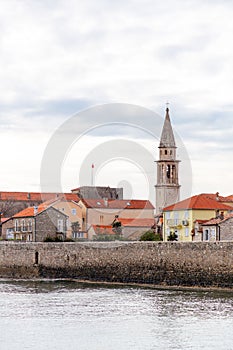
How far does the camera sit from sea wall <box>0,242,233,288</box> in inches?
1448

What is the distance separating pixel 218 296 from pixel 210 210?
29458mm

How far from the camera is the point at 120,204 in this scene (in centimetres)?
8519

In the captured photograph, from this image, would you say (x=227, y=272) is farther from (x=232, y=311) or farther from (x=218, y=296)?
(x=232, y=311)

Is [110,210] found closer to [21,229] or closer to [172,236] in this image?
[21,229]

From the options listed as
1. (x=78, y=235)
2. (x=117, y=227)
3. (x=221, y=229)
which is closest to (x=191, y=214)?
(x=221, y=229)

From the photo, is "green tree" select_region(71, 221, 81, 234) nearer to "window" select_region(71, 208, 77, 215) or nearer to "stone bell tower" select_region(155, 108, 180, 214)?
"window" select_region(71, 208, 77, 215)

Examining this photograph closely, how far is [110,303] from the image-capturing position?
31.9 m

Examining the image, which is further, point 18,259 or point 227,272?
point 18,259

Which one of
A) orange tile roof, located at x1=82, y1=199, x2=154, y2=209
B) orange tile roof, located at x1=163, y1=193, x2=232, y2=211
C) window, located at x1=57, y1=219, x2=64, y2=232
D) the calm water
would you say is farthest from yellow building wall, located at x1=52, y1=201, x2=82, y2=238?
the calm water

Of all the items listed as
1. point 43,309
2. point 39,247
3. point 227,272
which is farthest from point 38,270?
point 43,309

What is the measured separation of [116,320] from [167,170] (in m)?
56.2

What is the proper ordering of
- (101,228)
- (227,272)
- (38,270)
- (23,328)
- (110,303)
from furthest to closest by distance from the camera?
(101,228) → (38,270) → (227,272) → (110,303) → (23,328)

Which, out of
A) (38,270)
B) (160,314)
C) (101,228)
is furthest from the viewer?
(101,228)

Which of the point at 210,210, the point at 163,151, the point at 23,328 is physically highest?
the point at 163,151
